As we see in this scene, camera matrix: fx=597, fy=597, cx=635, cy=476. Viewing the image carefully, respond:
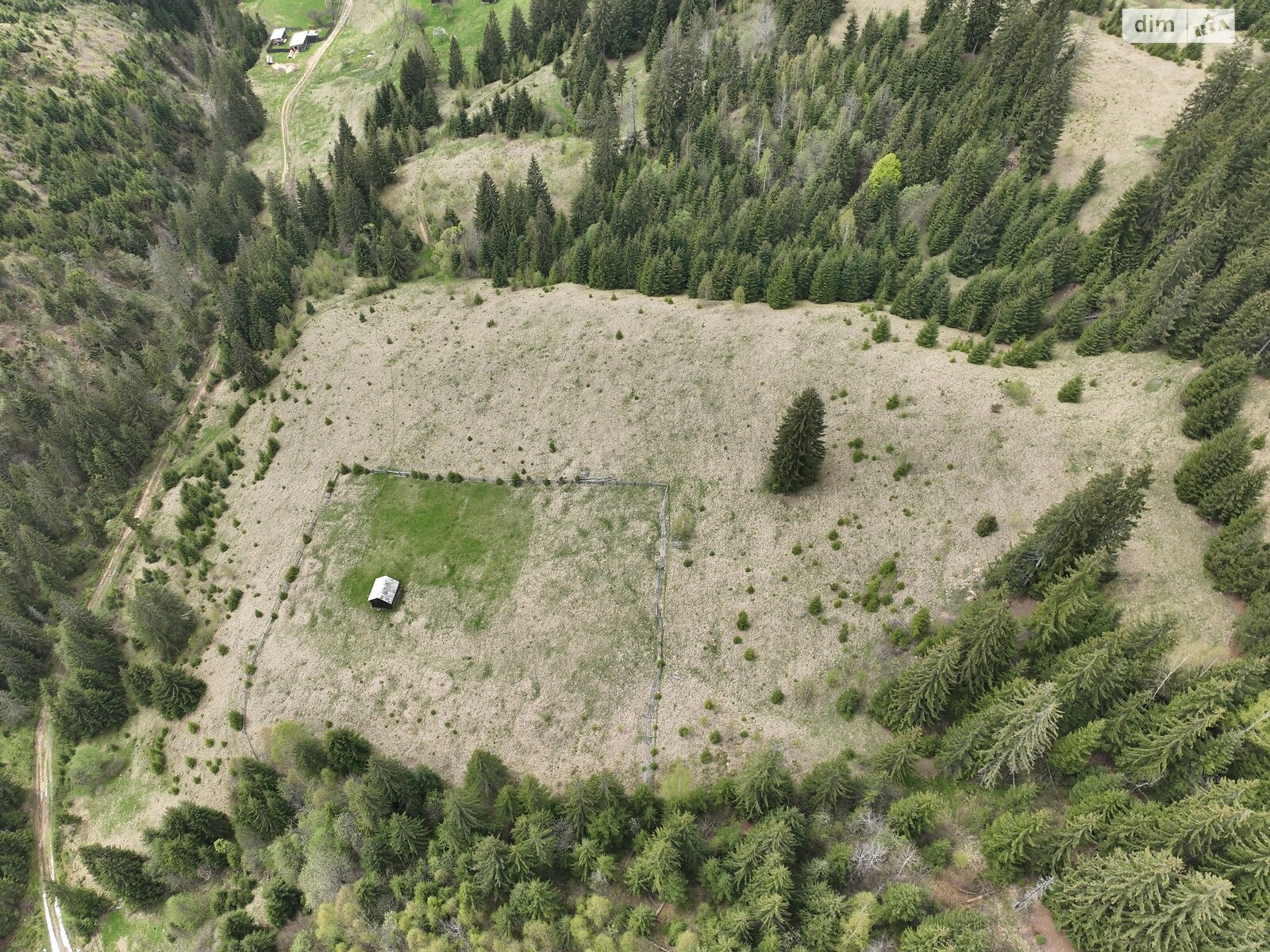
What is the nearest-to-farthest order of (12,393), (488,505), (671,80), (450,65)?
(488,505), (12,393), (671,80), (450,65)

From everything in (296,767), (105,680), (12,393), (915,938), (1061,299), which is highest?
(1061,299)

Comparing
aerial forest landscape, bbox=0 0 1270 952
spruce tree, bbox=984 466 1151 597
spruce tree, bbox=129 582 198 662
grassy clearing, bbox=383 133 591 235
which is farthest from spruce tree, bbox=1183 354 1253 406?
spruce tree, bbox=129 582 198 662

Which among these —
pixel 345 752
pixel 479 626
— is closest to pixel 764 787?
pixel 479 626

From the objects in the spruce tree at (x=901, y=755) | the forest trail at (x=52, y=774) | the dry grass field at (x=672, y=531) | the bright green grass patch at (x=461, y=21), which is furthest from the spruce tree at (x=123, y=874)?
the bright green grass patch at (x=461, y=21)

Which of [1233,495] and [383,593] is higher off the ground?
[1233,495]

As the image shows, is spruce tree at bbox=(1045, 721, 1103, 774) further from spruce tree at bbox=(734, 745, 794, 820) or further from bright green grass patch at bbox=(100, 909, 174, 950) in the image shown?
bright green grass patch at bbox=(100, 909, 174, 950)

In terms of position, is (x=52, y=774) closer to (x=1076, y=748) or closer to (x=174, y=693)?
(x=174, y=693)

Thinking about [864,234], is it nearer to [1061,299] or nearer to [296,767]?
[1061,299]

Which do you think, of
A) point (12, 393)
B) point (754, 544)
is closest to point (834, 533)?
point (754, 544)
